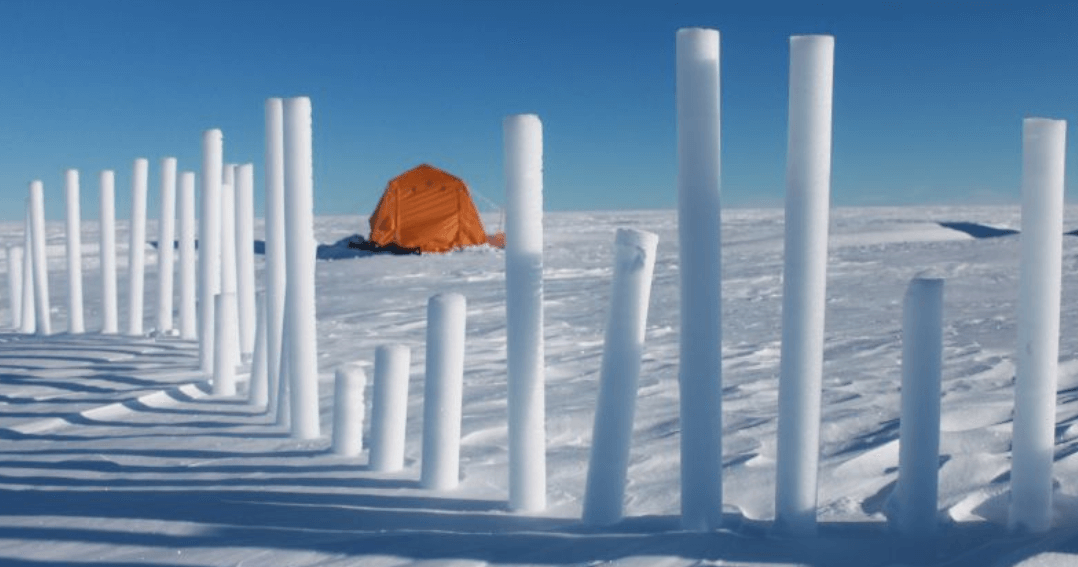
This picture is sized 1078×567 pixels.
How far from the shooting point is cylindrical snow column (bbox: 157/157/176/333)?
7820 millimetres

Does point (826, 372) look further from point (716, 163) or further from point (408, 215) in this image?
point (408, 215)

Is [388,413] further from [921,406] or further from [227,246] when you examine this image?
[227,246]

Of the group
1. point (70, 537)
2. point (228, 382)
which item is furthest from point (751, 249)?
point (70, 537)

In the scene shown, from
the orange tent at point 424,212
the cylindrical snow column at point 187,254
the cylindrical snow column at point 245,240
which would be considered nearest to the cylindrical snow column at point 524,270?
the cylindrical snow column at point 245,240

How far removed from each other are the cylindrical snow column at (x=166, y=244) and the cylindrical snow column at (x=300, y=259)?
164 inches

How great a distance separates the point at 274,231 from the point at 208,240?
1910mm

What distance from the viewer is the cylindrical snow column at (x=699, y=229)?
2.58 meters

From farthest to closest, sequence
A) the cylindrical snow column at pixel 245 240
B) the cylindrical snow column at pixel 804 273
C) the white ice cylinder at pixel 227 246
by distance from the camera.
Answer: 1. the white ice cylinder at pixel 227 246
2. the cylindrical snow column at pixel 245 240
3. the cylindrical snow column at pixel 804 273

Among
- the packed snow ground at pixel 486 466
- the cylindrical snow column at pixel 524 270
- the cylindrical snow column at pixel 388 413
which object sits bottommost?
the packed snow ground at pixel 486 466

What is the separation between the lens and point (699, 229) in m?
2.58

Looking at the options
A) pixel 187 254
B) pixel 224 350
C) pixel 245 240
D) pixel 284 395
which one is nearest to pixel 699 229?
pixel 284 395

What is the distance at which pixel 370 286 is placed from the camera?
11.3m

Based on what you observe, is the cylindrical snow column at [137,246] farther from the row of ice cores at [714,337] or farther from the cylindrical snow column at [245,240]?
the row of ice cores at [714,337]

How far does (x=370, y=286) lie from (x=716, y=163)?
29.5ft
